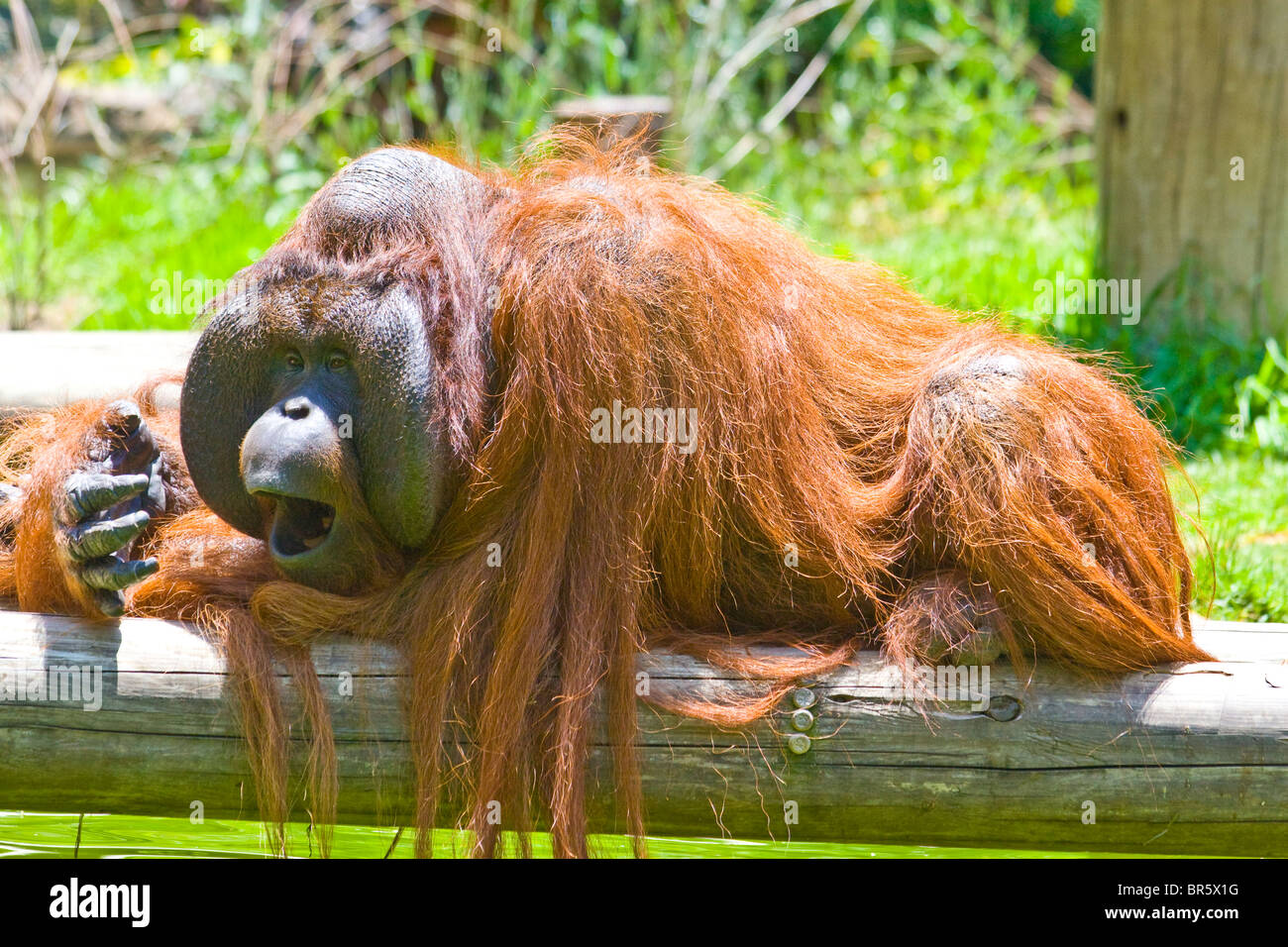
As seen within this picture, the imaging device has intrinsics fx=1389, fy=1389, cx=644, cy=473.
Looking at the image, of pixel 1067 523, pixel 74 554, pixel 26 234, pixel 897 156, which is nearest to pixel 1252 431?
pixel 1067 523

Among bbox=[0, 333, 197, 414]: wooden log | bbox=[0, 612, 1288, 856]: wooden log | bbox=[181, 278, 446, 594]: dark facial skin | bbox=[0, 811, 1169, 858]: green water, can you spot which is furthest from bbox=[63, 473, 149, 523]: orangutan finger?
bbox=[0, 333, 197, 414]: wooden log

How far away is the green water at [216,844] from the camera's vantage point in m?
2.79

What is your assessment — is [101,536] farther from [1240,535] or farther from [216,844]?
[1240,535]

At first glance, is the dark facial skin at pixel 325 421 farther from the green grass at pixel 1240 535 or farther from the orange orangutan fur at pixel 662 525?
the green grass at pixel 1240 535

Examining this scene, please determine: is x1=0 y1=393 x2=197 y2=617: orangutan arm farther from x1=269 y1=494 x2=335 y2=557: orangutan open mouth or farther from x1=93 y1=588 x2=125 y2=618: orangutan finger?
x1=269 y1=494 x2=335 y2=557: orangutan open mouth

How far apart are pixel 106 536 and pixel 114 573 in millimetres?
65

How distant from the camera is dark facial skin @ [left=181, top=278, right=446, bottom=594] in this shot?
7.41ft

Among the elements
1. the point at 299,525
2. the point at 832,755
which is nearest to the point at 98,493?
the point at 299,525

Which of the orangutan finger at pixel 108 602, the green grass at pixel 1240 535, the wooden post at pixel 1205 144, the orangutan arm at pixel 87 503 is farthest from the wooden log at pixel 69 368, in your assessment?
the wooden post at pixel 1205 144

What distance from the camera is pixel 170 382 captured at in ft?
10.2

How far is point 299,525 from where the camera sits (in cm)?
243

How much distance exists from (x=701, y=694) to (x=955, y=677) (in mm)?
423

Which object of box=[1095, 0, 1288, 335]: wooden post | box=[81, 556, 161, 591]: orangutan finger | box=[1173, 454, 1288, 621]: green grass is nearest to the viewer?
box=[81, 556, 161, 591]: orangutan finger

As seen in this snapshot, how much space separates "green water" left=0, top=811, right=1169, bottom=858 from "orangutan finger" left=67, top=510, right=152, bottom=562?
2.15ft
